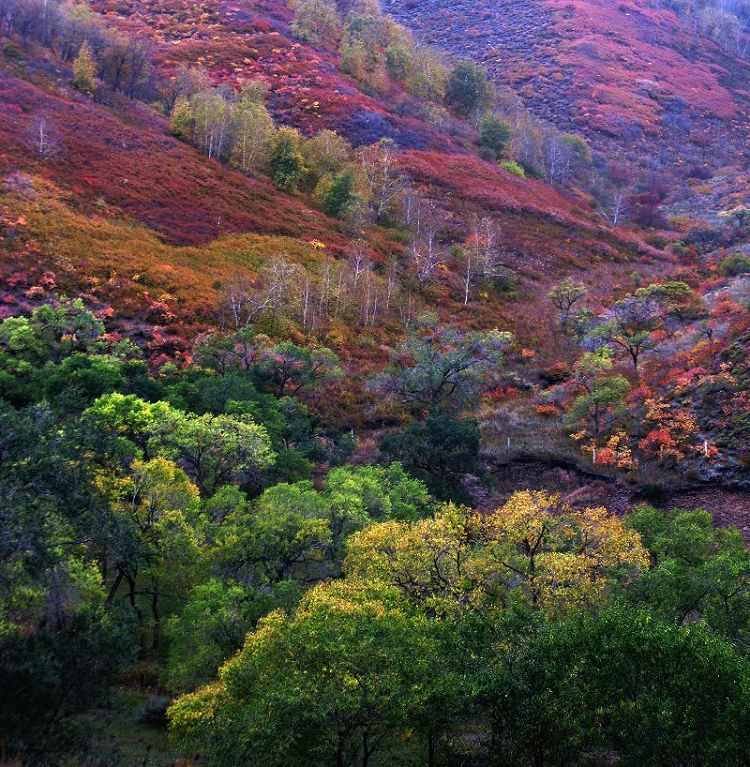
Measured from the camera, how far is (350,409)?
44875mm

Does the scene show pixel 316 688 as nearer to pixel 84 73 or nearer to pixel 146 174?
pixel 146 174

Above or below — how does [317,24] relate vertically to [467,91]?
above

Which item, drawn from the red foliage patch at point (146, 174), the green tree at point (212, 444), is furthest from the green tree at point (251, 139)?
the green tree at point (212, 444)

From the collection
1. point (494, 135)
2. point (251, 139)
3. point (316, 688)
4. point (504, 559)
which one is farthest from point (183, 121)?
point (316, 688)

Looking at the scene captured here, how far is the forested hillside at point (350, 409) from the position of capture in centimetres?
1514

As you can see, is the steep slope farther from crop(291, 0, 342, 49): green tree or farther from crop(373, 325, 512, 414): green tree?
crop(373, 325, 512, 414): green tree

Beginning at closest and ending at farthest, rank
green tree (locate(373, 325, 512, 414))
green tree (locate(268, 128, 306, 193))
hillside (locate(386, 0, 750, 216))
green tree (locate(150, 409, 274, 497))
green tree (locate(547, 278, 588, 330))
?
green tree (locate(150, 409, 274, 497))
green tree (locate(373, 325, 512, 414))
green tree (locate(547, 278, 588, 330))
green tree (locate(268, 128, 306, 193))
hillside (locate(386, 0, 750, 216))

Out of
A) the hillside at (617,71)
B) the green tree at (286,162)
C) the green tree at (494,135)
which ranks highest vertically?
the hillside at (617,71)

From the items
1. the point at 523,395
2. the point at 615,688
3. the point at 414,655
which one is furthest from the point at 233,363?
the point at 615,688

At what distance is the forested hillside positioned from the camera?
596 inches

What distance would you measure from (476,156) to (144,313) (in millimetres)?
55462

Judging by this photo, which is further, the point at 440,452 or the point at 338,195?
the point at 338,195

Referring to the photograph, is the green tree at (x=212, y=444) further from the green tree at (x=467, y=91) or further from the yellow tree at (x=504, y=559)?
the green tree at (x=467, y=91)

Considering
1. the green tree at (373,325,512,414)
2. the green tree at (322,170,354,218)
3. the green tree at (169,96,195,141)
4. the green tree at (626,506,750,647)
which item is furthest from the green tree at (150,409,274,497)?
the green tree at (169,96,195,141)
